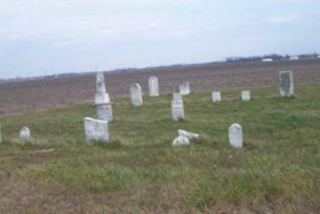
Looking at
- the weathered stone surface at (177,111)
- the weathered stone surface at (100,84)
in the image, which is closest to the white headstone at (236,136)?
the weathered stone surface at (177,111)

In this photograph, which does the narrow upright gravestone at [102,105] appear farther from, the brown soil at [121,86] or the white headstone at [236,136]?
the brown soil at [121,86]

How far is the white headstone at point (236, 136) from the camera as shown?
1248cm

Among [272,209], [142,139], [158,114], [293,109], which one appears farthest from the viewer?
[158,114]

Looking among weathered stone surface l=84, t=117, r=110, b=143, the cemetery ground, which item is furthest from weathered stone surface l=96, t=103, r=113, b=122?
weathered stone surface l=84, t=117, r=110, b=143

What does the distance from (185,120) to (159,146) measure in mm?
5311

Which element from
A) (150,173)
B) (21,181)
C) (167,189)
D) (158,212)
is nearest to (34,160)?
(21,181)

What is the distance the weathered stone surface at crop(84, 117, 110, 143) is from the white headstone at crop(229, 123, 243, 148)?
2943 mm

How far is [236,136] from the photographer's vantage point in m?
12.5

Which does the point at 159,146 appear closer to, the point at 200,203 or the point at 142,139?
the point at 142,139

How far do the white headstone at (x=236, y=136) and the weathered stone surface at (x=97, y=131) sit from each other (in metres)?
2.94

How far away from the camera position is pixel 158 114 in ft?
68.9

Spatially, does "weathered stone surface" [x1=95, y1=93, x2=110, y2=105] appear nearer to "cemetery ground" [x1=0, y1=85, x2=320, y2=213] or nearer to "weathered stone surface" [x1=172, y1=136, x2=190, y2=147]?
"cemetery ground" [x1=0, y1=85, x2=320, y2=213]

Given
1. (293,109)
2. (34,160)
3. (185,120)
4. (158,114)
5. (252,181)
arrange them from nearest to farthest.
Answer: (252,181) < (34,160) < (185,120) < (293,109) < (158,114)

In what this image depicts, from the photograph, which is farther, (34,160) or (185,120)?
(185,120)
